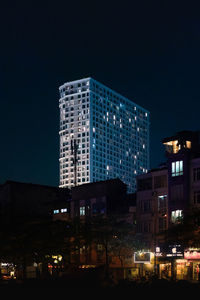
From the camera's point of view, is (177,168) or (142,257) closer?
(177,168)

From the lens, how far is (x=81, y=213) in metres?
109

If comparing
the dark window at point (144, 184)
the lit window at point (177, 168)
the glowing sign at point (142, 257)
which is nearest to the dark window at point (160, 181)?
the dark window at point (144, 184)

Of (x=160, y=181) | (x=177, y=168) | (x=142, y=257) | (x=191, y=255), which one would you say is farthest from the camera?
(x=142, y=257)

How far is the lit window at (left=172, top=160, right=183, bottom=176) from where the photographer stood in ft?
291

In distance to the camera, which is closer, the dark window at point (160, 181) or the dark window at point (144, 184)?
the dark window at point (160, 181)

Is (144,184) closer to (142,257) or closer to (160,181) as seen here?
(160,181)

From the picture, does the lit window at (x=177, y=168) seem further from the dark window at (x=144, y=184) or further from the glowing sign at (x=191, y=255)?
the glowing sign at (x=191, y=255)

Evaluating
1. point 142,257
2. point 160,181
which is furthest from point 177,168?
point 142,257

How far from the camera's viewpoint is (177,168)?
89250mm

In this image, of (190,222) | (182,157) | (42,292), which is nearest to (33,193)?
(182,157)

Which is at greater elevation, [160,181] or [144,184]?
[160,181]

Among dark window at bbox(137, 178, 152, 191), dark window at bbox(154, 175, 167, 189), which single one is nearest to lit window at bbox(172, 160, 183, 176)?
dark window at bbox(154, 175, 167, 189)

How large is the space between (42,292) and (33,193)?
87.8m

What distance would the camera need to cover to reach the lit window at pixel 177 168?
88.7 meters
